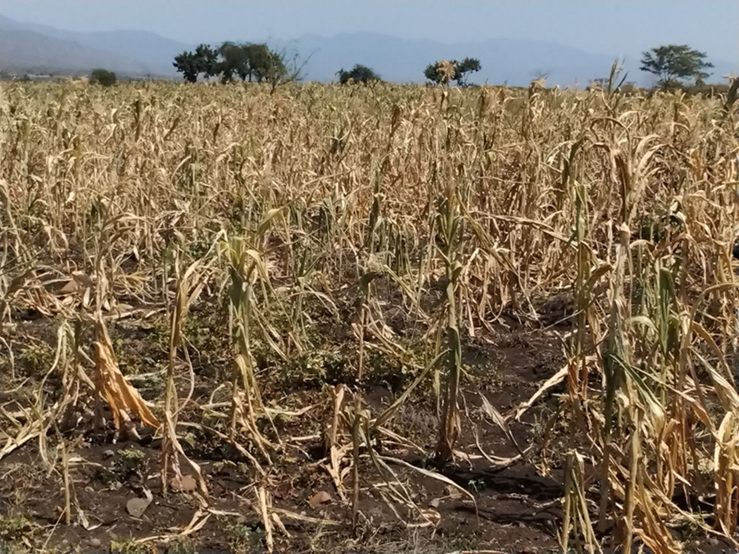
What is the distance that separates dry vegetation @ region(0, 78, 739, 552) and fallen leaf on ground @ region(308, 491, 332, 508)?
0.06 ft

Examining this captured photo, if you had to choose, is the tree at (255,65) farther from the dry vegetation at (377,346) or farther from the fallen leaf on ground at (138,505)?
the fallen leaf on ground at (138,505)

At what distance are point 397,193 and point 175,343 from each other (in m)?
2.54

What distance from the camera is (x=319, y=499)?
2037 mm

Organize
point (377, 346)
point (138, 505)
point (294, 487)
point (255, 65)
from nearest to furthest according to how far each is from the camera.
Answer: point (138, 505), point (294, 487), point (377, 346), point (255, 65)

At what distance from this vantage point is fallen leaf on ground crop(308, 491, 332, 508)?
2.03m

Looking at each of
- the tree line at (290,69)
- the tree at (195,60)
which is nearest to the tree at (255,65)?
the tree line at (290,69)

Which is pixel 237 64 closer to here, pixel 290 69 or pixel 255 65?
pixel 255 65

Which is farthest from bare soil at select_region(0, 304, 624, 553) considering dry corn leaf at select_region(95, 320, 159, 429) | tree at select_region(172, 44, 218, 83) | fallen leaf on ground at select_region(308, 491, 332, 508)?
tree at select_region(172, 44, 218, 83)

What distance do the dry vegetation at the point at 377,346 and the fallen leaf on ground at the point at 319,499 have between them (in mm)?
19

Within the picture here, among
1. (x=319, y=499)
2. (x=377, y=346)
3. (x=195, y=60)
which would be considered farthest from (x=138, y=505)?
(x=195, y=60)

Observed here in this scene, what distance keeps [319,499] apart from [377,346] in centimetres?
81

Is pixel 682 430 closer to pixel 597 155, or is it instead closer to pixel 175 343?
pixel 175 343

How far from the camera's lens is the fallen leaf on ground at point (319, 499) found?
2029 millimetres

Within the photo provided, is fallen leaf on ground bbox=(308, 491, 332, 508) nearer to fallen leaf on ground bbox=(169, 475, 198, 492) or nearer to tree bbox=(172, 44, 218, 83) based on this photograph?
fallen leaf on ground bbox=(169, 475, 198, 492)
